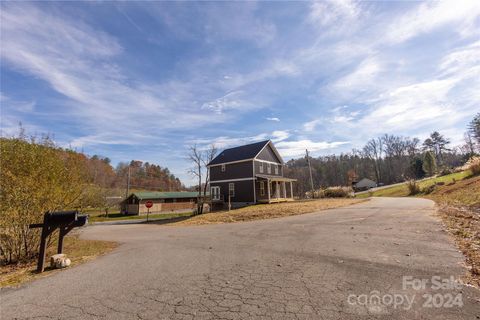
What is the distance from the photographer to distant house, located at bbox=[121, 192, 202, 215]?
1721 inches

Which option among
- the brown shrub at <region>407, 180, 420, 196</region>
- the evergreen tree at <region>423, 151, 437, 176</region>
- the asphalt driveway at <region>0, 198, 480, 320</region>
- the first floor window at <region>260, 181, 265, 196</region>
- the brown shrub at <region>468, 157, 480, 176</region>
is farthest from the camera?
the evergreen tree at <region>423, 151, 437, 176</region>

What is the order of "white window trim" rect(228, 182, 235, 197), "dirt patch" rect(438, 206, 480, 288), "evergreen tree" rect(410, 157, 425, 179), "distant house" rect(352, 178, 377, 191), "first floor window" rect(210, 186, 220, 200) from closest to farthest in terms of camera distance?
"dirt patch" rect(438, 206, 480, 288), "white window trim" rect(228, 182, 235, 197), "first floor window" rect(210, 186, 220, 200), "evergreen tree" rect(410, 157, 425, 179), "distant house" rect(352, 178, 377, 191)

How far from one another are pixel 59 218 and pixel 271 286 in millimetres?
6581

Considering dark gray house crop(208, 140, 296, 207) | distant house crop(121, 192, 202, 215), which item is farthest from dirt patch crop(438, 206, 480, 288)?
distant house crop(121, 192, 202, 215)

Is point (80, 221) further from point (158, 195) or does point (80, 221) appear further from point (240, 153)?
point (158, 195)

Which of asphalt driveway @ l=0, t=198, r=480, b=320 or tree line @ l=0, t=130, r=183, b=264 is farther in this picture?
tree line @ l=0, t=130, r=183, b=264

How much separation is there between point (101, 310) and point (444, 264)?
21.9 ft

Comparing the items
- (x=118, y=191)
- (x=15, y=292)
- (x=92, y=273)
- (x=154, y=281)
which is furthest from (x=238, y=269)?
(x=118, y=191)

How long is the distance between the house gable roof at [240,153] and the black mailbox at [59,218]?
82.0 ft

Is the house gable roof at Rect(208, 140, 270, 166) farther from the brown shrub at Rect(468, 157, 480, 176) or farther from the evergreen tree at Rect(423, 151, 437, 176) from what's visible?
the evergreen tree at Rect(423, 151, 437, 176)

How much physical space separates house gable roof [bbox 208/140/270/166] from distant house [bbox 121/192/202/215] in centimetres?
1634

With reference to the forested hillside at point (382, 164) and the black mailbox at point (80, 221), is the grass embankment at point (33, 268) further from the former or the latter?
the forested hillside at point (382, 164)

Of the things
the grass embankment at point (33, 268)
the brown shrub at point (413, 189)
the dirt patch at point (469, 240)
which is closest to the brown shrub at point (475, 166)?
the brown shrub at point (413, 189)

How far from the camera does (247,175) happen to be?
31484mm
